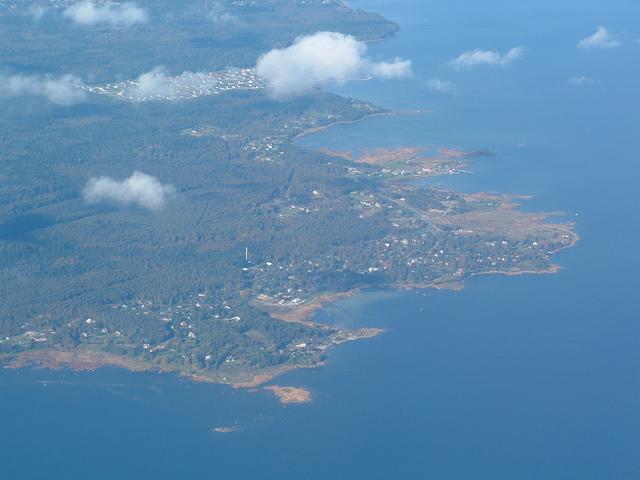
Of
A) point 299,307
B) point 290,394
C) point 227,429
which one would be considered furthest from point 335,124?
point 227,429

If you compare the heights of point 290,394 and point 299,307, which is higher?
point 299,307

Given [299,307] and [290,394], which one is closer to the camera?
[290,394]

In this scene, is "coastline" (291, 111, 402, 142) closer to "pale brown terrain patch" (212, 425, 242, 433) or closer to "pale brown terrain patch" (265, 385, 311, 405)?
"pale brown terrain patch" (265, 385, 311, 405)

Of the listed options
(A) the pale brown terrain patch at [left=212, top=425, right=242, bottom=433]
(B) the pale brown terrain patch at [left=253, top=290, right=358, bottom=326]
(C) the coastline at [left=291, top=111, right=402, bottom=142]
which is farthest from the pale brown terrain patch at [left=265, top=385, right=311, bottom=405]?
(C) the coastline at [left=291, top=111, right=402, bottom=142]

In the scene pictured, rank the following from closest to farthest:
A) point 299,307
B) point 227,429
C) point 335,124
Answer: point 227,429
point 299,307
point 335,124

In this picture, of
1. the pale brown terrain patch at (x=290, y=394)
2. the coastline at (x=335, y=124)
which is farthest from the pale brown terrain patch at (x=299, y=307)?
the coastline at (x=335, y=124)

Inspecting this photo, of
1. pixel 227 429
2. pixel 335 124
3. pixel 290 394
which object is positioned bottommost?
pixel 227 429

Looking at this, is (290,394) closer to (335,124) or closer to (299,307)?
(299,307)

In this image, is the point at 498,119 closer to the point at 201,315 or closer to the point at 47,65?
the point at 47,65
